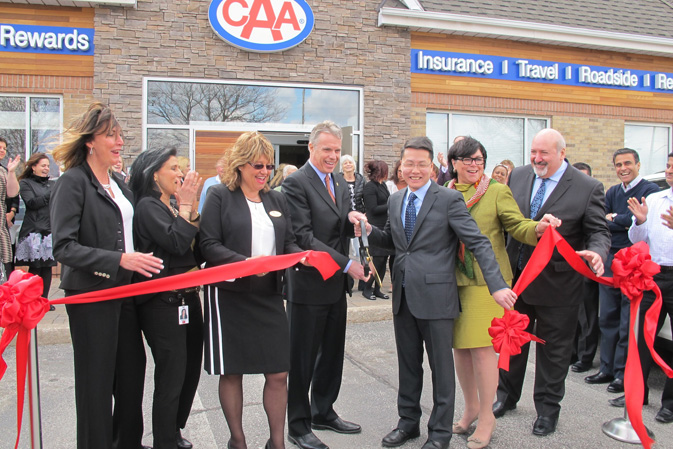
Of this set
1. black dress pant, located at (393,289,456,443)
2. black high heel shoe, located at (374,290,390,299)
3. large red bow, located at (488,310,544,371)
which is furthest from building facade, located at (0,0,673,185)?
large red bow, located at (488,310,544,371)

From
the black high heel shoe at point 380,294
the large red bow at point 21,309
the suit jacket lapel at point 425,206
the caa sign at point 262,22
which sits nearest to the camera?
the large red bow at point 21,309

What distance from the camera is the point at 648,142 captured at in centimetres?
1294

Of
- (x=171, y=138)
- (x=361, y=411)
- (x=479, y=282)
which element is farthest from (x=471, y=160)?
(x=171, y=138)

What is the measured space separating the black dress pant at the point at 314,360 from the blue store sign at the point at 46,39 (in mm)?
7730

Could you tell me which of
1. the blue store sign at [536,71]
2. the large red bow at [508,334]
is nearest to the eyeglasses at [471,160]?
the large red bow at [508,334]

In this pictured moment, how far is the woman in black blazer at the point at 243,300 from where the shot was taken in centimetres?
332

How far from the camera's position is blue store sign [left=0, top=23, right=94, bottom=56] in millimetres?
9250

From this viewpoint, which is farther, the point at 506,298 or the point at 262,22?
the point at 262,22

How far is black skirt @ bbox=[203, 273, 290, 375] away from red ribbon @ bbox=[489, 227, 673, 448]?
1.42 meters

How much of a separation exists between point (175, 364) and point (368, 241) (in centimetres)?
171

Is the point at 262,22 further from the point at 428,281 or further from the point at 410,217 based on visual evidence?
the point at 428,281

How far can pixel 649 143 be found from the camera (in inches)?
510

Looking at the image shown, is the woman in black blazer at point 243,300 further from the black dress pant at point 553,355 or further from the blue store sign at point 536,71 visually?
the blue store sign at point 536,71

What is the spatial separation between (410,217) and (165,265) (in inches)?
67.8
